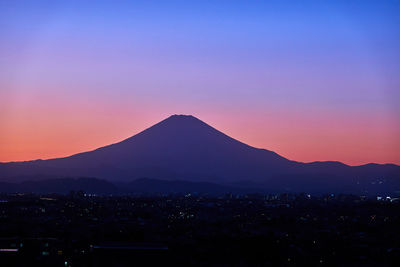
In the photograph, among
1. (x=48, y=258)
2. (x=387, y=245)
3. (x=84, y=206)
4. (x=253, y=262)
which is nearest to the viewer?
(x=48, y=258)

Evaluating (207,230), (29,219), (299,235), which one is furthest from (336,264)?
(29,219)

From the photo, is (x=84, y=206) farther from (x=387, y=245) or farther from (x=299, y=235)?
(x=387, y=245)

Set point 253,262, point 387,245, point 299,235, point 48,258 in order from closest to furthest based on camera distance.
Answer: point 48,258, point 253,262, point 387,245, point 299,235

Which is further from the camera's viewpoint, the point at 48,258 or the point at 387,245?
the point at 387,245

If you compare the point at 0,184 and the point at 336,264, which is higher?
the point at 0,184

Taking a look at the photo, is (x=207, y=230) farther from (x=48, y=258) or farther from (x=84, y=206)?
(x=84, y=206)

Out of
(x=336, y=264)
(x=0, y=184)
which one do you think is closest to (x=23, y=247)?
(x=336, y=264)
